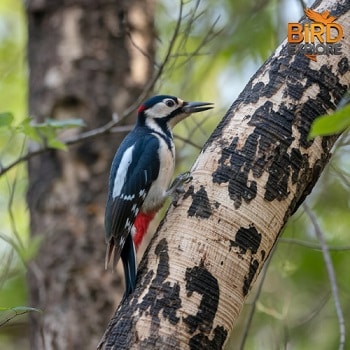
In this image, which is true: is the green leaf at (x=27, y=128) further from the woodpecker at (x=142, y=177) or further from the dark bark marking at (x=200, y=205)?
the dark bark marking at (x=200, y=205)

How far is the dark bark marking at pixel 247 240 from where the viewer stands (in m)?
2.32

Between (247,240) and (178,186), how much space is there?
1.98 feet

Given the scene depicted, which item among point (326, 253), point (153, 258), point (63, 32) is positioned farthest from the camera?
point (63, 32)

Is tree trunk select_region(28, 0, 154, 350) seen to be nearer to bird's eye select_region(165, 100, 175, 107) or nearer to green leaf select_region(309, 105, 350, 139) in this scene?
bird's eye select_region(165, 100, 175, 107)

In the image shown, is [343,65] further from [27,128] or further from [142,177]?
[27,128]

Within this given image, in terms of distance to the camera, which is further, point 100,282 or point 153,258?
point 100,282

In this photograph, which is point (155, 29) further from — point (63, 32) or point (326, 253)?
point (326, 253)

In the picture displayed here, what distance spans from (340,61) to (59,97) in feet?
8.10

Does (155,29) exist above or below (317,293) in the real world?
above

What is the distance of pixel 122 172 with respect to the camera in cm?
329

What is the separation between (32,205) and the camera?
4.67m

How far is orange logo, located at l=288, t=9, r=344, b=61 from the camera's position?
2.53 meters

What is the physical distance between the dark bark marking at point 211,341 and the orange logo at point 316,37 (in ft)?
3.02

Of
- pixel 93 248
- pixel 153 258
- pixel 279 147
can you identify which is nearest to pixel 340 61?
pixel 279 147
